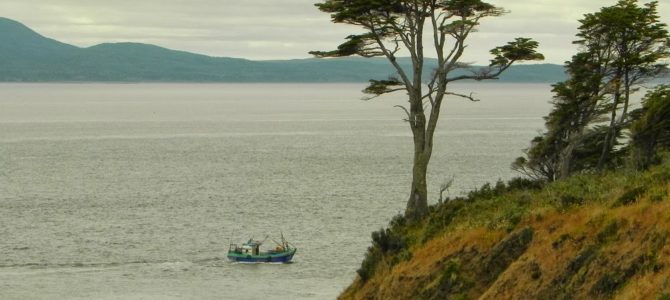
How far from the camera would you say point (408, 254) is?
100 feet

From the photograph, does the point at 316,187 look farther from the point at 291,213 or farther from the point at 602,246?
the point at 602,246

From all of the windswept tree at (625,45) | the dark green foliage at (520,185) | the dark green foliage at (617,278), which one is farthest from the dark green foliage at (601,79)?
the dark green foliage at (617,278)

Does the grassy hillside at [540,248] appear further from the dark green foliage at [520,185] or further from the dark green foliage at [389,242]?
the dark green foliage at [520,185]

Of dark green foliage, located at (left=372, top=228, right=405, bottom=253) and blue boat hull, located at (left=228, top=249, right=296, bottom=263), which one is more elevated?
dark green foliage, located at (left=372, top=228, right=405, bottom=253)

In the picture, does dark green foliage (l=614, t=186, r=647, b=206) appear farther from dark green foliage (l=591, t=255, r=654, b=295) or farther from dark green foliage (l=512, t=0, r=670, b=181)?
dark green foliage (l=512, t=0, r=670, b=181)

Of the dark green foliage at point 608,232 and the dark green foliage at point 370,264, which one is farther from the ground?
the dark green foliage at point 608,232

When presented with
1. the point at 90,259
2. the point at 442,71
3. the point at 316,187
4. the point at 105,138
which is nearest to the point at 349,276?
the point at 90,259

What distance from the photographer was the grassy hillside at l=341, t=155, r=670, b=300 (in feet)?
72.5

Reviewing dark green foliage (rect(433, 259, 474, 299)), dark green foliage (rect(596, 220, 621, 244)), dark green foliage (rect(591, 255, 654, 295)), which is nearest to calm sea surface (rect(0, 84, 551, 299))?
dark green foliage (rect(433, 259, 474, 299))

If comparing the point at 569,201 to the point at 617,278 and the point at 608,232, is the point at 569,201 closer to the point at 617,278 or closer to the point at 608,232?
the point at 608,232

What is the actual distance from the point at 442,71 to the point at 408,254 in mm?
9705

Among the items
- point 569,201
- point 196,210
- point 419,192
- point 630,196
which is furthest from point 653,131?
point 196,210

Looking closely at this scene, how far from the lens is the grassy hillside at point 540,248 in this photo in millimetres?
22109

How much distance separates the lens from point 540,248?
25172mm
